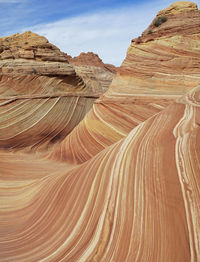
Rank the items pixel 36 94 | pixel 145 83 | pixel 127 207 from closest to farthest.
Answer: pixel 127 207 → pixel 145 83 → pixel 36 94

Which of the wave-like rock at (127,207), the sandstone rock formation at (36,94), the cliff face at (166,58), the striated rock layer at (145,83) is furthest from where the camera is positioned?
the sandstone rock formation at (36,94)

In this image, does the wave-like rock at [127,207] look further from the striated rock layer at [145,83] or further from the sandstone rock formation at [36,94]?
the sandstone rock formation at [36,94]

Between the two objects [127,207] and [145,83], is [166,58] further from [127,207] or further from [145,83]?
[127,207]

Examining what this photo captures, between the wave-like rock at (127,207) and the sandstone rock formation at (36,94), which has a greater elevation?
the sandstone rock formation at (36,94)

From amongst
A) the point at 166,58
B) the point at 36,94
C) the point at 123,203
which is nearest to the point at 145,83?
the point at 166,58

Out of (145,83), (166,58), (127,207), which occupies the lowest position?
(127,207)

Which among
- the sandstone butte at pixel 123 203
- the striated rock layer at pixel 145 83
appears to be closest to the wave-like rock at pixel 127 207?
the sandstone butte at pixel 123 203

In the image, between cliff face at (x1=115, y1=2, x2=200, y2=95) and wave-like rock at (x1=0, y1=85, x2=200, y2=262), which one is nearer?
wave-like rock at (x1=0, y1=85, x2=200, y2=262)

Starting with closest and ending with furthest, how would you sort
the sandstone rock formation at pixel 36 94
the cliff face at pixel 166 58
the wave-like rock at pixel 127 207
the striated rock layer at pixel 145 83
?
the wave-like rock at pixel 127 207
the striated rock layer at pixel 145 83
the cliff face at pixel 166 58
the sandstone rock formation at pixel 36 94

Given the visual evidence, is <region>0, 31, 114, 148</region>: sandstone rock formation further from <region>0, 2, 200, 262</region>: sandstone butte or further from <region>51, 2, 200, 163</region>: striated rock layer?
<region>0, 2, 200, 262</region>: sandstone butte

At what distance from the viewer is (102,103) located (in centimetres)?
560

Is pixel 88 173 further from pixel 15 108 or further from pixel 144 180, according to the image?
pixel 15 108

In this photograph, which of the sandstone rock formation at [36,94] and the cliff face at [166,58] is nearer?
the cliff face at [166,58]

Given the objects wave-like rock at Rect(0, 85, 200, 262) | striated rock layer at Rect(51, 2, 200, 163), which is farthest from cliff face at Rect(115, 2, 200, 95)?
wave-like rock at Rect(0, 85, 200, 262)
